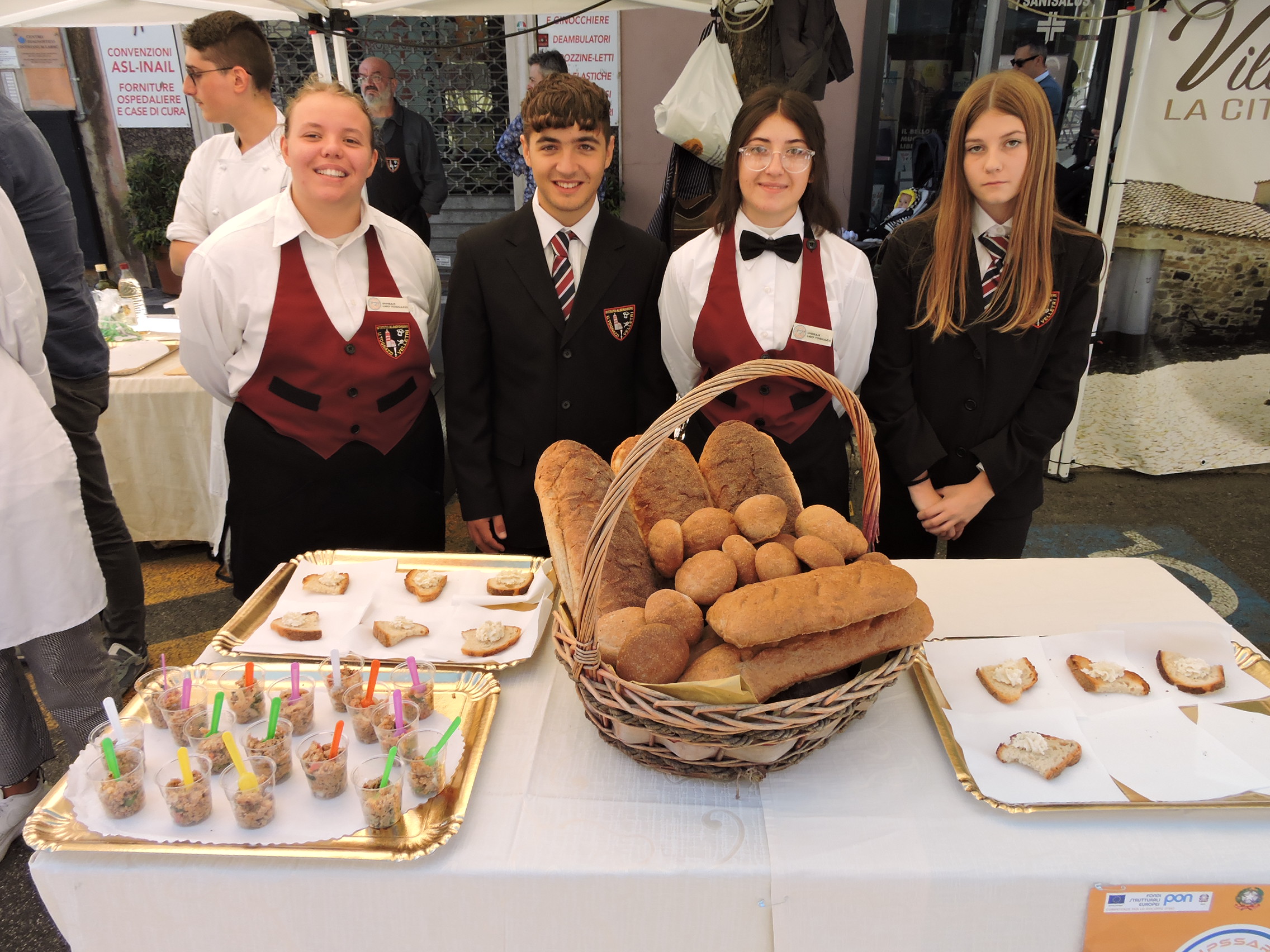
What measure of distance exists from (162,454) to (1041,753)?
3.19 meters

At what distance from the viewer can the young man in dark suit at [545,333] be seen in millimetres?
1979

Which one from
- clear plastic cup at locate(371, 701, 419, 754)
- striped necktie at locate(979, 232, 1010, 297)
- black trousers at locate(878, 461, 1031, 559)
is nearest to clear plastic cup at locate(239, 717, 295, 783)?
clear plastic cup at locate(371, 701, 419, 754)

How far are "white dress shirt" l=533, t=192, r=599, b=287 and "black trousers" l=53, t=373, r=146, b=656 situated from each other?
1383 mm

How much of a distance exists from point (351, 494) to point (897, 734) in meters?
1.46

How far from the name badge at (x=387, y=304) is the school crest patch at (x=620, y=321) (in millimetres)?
497

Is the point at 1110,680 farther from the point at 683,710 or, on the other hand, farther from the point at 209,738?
the point at 209,738

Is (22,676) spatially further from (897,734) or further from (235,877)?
(897,734)

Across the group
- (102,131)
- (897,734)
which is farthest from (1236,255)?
(102,131)

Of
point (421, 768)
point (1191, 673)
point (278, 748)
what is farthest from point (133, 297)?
point (1191, 673)

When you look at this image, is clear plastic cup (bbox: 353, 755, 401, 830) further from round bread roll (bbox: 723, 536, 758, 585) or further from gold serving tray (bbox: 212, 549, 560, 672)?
round bread roll (bbox: 723, 536, 758, 585)

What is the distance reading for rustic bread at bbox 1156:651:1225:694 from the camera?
4.17ft

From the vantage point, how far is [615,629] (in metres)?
1.11

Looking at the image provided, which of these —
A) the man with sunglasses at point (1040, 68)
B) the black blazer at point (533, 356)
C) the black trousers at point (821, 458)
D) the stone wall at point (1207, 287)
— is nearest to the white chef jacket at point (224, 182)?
the black blazer at point (533, 356)

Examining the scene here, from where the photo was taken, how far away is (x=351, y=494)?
209 centimetres
